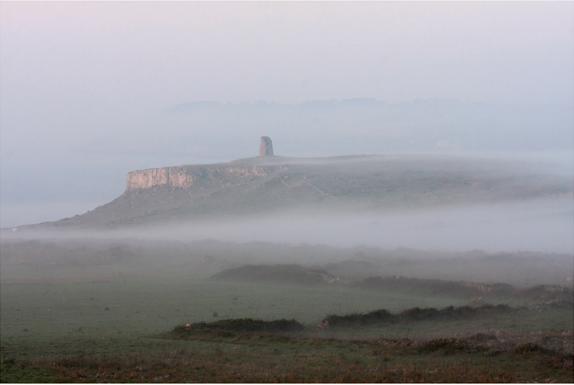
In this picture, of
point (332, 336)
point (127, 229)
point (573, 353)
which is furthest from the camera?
point (127, 229)

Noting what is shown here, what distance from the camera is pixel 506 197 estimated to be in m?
125

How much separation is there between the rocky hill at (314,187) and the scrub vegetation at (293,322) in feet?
195

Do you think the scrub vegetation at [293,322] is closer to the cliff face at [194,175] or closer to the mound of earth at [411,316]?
the mound of earth at [411,316]

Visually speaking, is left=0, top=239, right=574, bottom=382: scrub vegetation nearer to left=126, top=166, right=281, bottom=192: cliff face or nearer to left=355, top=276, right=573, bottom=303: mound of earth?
left=355, top=276, right=573, bottom=303: mound of earth

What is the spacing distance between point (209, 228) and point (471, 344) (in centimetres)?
10778

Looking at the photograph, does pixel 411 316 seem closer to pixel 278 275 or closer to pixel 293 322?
pixel 293 322

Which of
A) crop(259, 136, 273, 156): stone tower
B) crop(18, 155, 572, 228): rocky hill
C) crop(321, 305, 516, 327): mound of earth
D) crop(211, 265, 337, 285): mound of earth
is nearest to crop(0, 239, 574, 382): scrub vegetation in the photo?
crop(321, 305, 516, 327): mound of earth

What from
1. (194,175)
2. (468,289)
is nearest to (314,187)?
(194,175)

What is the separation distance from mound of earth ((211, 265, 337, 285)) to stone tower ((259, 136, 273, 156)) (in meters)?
131

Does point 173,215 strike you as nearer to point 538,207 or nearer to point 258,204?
point 258,204

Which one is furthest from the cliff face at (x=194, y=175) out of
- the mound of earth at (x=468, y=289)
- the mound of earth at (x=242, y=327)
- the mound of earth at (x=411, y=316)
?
the mound of earth at (x=242, y=327)

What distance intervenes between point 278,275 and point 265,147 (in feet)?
453

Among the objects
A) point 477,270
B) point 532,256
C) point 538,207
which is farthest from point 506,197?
point 477,270

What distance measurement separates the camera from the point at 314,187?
5659 inches
